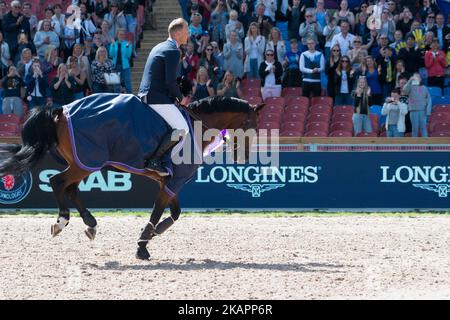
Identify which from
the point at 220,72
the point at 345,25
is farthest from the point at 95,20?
the point at 345,25

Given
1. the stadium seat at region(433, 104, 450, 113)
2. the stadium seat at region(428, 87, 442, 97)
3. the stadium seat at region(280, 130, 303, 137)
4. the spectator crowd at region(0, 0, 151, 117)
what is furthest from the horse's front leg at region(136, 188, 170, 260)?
the stadium seat at region(428, 87, 442, 97)

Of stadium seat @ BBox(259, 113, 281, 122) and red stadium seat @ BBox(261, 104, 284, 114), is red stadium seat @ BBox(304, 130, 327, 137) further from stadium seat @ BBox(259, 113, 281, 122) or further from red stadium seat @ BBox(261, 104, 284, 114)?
red stadium seat @ BBox(261, 104, 284, 114)

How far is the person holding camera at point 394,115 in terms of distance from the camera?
1897 centimetres

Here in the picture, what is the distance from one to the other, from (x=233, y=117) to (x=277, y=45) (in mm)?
9144

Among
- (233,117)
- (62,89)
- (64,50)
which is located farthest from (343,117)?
(233,117)

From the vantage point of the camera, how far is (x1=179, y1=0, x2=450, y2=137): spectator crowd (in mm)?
19203

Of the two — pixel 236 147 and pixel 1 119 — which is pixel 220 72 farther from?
pixel 236 147

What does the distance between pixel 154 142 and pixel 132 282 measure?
220 cm

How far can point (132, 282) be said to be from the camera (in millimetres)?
9219

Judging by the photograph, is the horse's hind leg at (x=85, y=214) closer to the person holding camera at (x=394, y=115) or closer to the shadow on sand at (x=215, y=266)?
the shadow on sand at (x=215, y=266)

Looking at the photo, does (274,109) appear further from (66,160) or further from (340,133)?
(66,160)

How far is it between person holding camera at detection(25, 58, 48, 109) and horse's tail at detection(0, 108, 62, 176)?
9.04 m

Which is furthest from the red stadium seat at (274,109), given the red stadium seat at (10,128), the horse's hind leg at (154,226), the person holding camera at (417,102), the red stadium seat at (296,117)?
the horse's hind leg at (154,226)

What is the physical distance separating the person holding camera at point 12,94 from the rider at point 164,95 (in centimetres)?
935
